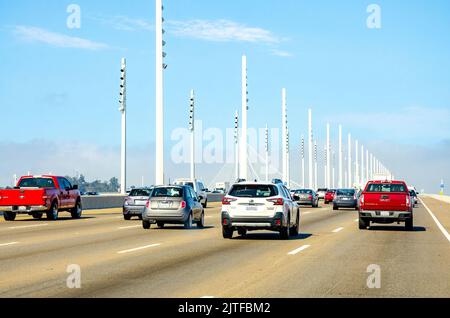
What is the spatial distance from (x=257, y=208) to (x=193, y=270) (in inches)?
331

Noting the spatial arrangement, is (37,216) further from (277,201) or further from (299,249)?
(299,249)

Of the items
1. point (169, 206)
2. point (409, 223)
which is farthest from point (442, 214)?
point (169, 206)

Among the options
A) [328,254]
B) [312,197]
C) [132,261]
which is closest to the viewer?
[132,261]

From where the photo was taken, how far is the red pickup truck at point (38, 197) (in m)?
35.9

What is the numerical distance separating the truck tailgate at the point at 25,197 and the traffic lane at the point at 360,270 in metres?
15.5

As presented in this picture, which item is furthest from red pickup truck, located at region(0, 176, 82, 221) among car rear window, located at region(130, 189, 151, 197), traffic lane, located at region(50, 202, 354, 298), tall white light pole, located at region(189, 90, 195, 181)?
tall white light pole, located at region(189, 90, 195, 181)

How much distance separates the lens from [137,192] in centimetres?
3812

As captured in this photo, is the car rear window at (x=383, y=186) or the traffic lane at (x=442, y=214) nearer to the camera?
the car rear window at (x=383, y=186)

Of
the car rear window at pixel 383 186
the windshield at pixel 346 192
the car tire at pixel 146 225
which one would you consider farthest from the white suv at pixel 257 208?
the windshield at pixel 346 192

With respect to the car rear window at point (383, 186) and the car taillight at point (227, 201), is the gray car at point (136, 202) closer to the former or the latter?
the car rear window at point (383, 186)

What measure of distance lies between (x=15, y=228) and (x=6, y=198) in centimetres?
578

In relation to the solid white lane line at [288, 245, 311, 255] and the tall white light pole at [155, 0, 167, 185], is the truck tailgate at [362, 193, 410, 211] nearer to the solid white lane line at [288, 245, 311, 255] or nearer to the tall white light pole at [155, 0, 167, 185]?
the solid white lane line at [288, 245, 311, 255]
